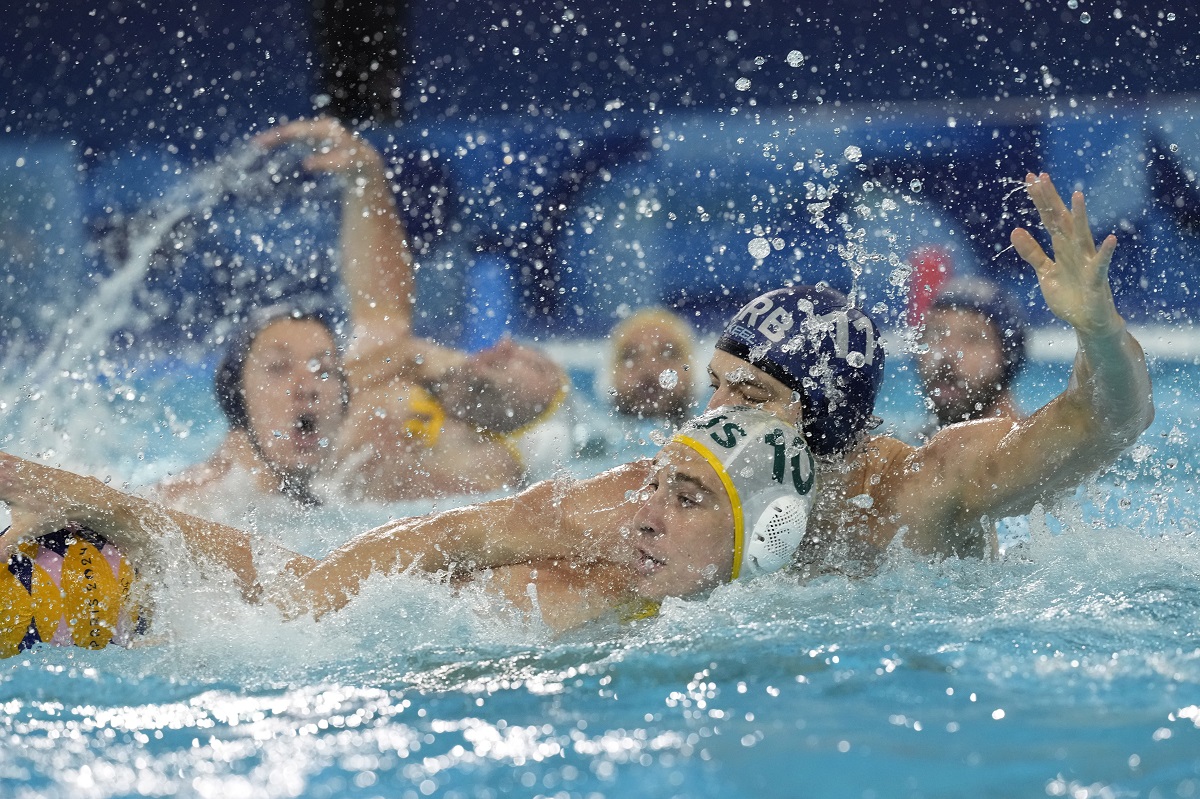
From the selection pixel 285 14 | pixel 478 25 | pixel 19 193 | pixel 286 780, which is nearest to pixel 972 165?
pixel 478 25

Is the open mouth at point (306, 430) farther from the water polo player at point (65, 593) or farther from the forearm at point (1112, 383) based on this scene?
the forearm at point (1112, 383)

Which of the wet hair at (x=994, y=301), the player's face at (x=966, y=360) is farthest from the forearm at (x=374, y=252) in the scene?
the wet hair at (x=994, y=301)

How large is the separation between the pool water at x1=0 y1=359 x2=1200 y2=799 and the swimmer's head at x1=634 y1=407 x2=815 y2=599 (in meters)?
0.07

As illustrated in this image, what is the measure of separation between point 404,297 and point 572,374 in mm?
1171

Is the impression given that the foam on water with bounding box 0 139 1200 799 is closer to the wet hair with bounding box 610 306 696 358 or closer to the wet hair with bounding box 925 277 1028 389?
the wet hair with bounding box 925 277 1028 389

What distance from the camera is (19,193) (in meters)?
7.32

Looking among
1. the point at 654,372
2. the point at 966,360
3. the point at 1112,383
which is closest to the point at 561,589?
the point at 1112,383

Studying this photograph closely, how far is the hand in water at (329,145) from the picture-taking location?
7355 millimetres

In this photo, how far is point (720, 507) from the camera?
2541 millimetres

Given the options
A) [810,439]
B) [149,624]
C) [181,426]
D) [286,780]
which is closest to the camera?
[286,780]

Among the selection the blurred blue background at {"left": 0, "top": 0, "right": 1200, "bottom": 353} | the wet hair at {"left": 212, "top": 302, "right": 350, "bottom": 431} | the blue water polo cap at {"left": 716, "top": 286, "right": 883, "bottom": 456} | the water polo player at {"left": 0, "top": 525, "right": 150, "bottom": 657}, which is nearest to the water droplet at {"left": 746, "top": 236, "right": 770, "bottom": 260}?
the blurred blue background at {"left": 0, "top": 0, "right": 1200, "bottom": 353}

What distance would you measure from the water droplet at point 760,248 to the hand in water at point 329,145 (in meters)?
2.25

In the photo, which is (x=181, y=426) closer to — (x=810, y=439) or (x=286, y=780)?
(x=810, y=439)

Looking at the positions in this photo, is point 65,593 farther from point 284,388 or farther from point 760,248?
point 760,248
